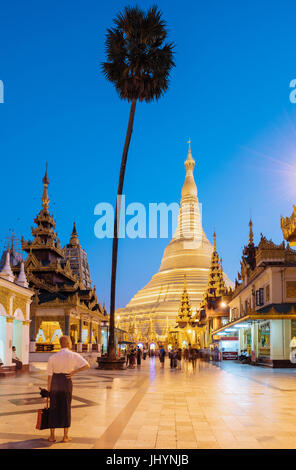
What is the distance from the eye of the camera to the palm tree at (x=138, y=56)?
25578 mm

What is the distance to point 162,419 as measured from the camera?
33.6 ft

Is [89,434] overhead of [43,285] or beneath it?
beneath

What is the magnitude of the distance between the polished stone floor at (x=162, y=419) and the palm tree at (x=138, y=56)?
54.8 feet

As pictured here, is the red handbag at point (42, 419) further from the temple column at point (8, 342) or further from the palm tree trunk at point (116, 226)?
the palm tree trunk at point (116, 226)

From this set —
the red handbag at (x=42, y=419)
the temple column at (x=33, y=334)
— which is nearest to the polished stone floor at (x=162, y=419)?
the red handbag at (x=42, y=419)

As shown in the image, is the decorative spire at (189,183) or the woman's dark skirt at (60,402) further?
the decorative spire at (189,183)

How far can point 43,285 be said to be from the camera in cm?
4747

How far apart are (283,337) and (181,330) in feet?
168

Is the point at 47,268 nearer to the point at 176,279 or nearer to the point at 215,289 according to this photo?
the point at 215,289

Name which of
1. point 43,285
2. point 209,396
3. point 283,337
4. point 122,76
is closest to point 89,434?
point 209,396

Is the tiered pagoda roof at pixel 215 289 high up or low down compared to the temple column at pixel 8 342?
up

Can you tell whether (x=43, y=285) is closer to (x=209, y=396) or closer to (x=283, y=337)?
(x=283, y=337)

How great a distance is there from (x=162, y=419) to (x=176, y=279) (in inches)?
3637

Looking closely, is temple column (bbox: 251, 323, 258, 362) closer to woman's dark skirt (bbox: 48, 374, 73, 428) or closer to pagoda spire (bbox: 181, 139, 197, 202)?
woman's dark skirt (bbox: 48, 374, 73, 428)
